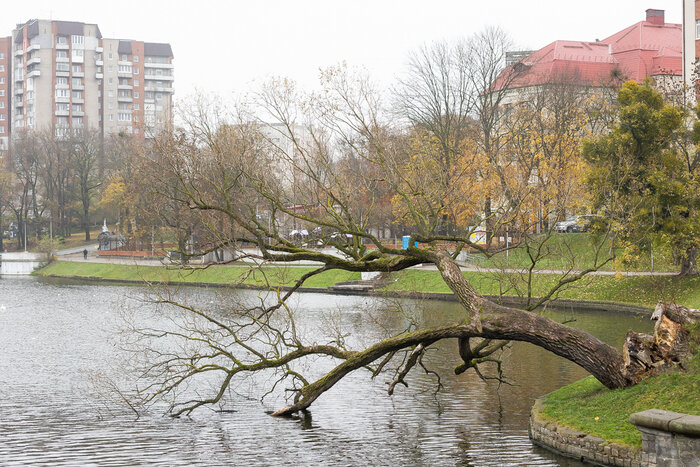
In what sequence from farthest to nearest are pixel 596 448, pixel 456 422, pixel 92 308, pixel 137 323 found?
pixel 92 308, pixel 137 323, pixel 456 422, pixel 596 448

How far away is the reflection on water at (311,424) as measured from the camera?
1389cm

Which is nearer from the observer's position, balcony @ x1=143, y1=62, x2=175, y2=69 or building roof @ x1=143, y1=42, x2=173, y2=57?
balcony @ x1=143, y1=62, x2=175, y2=69

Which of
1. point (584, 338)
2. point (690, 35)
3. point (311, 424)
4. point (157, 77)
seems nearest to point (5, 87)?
point (157, 77)

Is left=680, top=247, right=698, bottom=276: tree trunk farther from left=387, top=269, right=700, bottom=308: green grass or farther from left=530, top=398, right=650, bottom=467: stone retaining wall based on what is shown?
left=530, top=398, right=650, bottom=467: stone retaining wall

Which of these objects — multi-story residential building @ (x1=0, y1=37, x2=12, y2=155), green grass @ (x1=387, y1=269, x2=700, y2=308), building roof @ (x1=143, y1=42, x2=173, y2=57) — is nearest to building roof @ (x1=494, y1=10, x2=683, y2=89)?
green grass @ (x1=387, y1=269, x2=700, y2=308)

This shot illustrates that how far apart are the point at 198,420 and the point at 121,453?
2.61m

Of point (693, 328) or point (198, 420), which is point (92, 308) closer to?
point (198, 420)

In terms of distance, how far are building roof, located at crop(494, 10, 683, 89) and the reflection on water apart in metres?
40.7

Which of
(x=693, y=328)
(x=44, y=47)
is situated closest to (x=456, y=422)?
(x=693, y=328)

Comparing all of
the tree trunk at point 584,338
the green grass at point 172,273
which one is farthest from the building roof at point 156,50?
the tree trunk at point 584,338

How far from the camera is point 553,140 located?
44.3m

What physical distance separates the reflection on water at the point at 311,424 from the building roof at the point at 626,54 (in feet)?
133

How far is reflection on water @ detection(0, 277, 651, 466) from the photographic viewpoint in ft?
45.6

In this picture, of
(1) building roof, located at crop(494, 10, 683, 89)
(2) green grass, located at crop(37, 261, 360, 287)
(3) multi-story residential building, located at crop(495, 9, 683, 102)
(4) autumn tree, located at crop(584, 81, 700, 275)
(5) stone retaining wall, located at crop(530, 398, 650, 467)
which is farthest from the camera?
(1) building roof, located at crop(494, 10, 683, 89)
